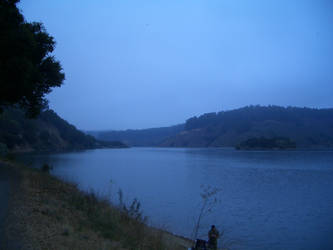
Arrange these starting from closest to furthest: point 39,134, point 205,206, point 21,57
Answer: point 21,57, point 205,206, point 39,134

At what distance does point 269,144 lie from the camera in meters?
144

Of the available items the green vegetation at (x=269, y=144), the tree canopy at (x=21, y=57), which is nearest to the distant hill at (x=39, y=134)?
the tree canopy at (x=21, y=57)

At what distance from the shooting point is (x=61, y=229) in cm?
745

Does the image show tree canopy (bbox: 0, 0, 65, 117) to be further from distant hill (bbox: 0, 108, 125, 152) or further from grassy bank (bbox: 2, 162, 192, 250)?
distant hill (bbox: 0, 108, 125, 152)

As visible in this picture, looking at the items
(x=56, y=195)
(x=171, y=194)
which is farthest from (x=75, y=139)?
(x=56, y=195)

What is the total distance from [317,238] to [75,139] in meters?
152

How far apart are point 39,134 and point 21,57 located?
108m

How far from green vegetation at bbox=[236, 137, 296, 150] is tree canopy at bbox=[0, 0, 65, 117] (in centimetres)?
13728

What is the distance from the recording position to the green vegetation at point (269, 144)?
14150cm

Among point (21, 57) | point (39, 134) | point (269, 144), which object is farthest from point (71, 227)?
point (269, 144)

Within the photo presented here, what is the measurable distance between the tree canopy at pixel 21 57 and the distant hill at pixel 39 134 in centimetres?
5214

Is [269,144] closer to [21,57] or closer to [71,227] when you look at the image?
[21,57]

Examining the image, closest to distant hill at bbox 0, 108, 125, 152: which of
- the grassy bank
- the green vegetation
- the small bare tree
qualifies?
the small bare tree

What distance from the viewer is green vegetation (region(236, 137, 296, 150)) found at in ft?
464
